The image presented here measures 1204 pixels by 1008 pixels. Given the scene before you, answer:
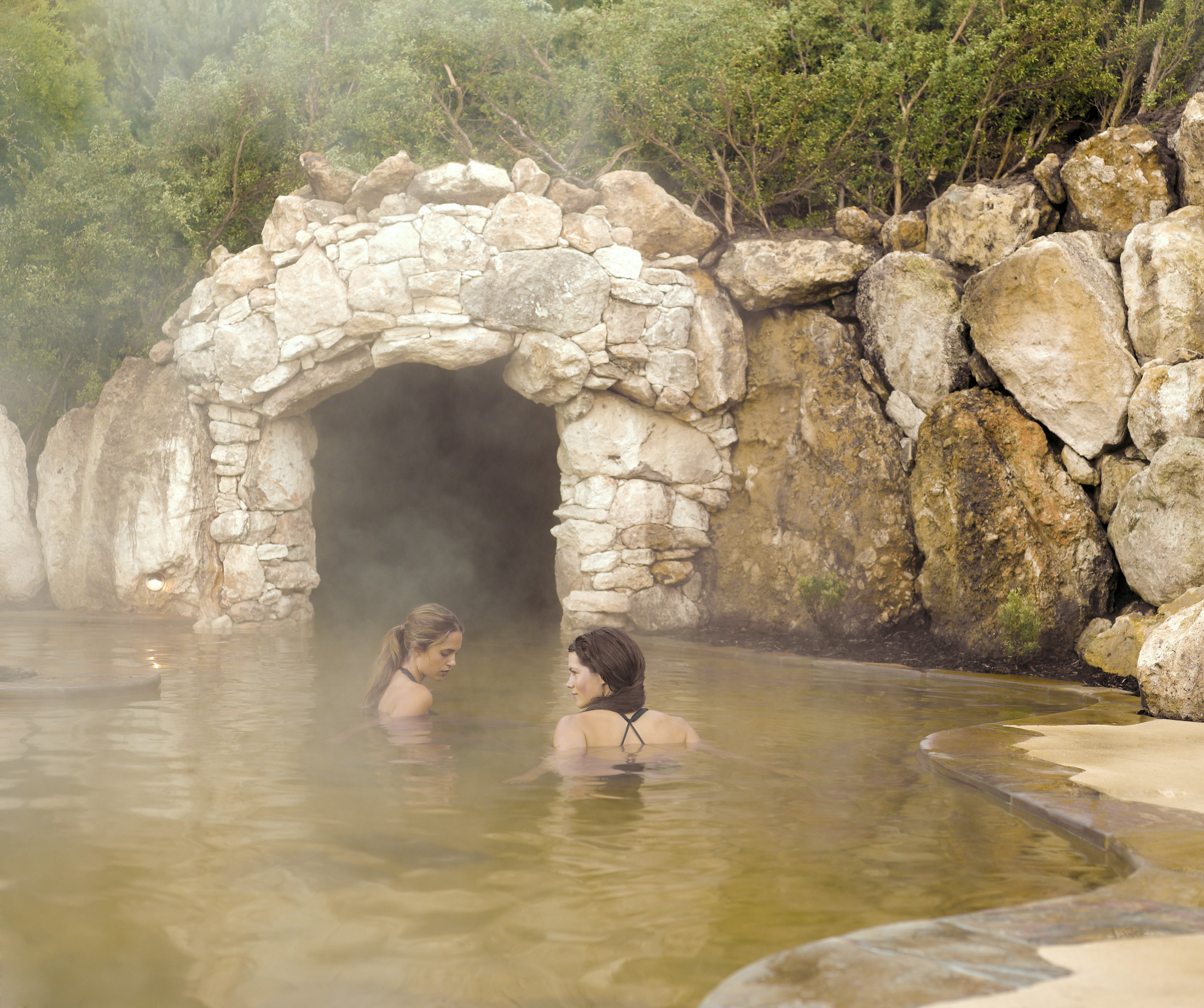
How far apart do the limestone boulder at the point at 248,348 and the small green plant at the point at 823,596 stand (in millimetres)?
5901

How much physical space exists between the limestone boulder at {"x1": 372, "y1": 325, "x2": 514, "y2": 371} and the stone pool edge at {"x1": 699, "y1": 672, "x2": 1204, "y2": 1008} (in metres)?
7.88

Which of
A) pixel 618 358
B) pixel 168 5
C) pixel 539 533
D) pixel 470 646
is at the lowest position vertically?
pixel 470 646

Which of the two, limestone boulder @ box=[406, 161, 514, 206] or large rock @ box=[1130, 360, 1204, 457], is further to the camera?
limestone boulder @ box=[406, 161, 514, 206]

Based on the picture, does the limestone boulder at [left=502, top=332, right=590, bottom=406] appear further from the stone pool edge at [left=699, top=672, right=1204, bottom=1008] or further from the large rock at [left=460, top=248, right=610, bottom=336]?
the stone pool edge at [left=699, top=672, right=1204, bottom=1008]

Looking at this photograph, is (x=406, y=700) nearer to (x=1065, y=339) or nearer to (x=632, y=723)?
(x=632, y=723)

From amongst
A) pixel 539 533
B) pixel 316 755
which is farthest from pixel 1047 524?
pixel 539 533

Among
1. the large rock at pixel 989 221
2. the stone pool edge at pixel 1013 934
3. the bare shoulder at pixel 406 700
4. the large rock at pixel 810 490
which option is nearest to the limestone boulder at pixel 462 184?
the large rock at pixel 810 490

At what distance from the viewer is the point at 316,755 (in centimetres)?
520

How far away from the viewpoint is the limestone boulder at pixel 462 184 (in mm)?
10672

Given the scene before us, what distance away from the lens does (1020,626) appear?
8578 mm

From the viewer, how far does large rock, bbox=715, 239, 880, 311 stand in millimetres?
10727

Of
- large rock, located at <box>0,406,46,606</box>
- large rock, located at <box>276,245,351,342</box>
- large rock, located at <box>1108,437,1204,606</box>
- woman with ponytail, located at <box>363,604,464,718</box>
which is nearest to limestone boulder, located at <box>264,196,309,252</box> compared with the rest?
large rock, located at <box>276,245,351,342</box>

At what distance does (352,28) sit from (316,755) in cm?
1343

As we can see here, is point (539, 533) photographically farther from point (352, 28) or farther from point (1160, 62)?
point (1160, 62)
